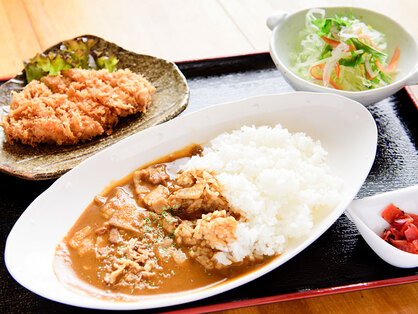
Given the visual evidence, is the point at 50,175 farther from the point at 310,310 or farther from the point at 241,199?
the point at 310,310

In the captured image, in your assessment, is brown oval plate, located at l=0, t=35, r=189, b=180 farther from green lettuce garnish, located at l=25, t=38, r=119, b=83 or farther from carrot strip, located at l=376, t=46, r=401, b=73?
carrot strip, located at l=376, t=46, r=401, b=73

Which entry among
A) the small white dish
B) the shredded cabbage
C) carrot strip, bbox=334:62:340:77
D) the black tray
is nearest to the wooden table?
the black tray

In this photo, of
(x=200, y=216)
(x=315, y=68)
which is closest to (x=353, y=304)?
(x=200, y=216)

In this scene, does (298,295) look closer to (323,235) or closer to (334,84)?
(323,235)

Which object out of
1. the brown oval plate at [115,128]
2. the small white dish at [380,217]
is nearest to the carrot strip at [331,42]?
the brown oval plate at [115,128]

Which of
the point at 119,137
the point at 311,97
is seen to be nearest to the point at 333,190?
the point at 311,97

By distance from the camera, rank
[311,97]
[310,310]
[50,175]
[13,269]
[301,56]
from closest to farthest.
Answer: [13,269] → [310,310] → [50,175] → [311,97] → [301,56]
